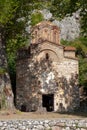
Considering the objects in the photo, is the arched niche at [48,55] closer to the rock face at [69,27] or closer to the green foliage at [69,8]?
the green foliage at [69,8]

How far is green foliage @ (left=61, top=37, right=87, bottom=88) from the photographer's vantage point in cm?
3920

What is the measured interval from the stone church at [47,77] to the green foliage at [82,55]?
345 centimetres

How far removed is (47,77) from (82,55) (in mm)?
12574

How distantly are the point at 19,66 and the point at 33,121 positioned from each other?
18.5 m

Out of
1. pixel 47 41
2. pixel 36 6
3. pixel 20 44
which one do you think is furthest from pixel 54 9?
pixel 47 41

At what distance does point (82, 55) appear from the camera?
46125mm

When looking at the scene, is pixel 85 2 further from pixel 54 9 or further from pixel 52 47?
pixel 52 47

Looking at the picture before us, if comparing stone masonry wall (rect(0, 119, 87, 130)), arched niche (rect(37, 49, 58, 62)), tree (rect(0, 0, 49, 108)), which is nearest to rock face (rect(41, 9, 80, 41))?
arched niche (rect(37, 49, 58, 62))

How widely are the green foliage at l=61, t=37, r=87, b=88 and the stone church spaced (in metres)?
3.45

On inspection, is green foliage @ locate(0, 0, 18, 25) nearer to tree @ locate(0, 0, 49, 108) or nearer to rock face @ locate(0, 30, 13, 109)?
tree @ locate(0, 0, 49, 108)

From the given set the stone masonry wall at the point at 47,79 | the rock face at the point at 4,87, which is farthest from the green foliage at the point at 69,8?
the stone masonry wall at the point at 47,79

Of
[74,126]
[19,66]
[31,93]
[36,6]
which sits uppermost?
[36,6]

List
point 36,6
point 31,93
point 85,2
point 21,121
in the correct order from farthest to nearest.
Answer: point 31,93
point 36,6
point 85,2
point 21,121

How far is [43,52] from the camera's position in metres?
35.4
